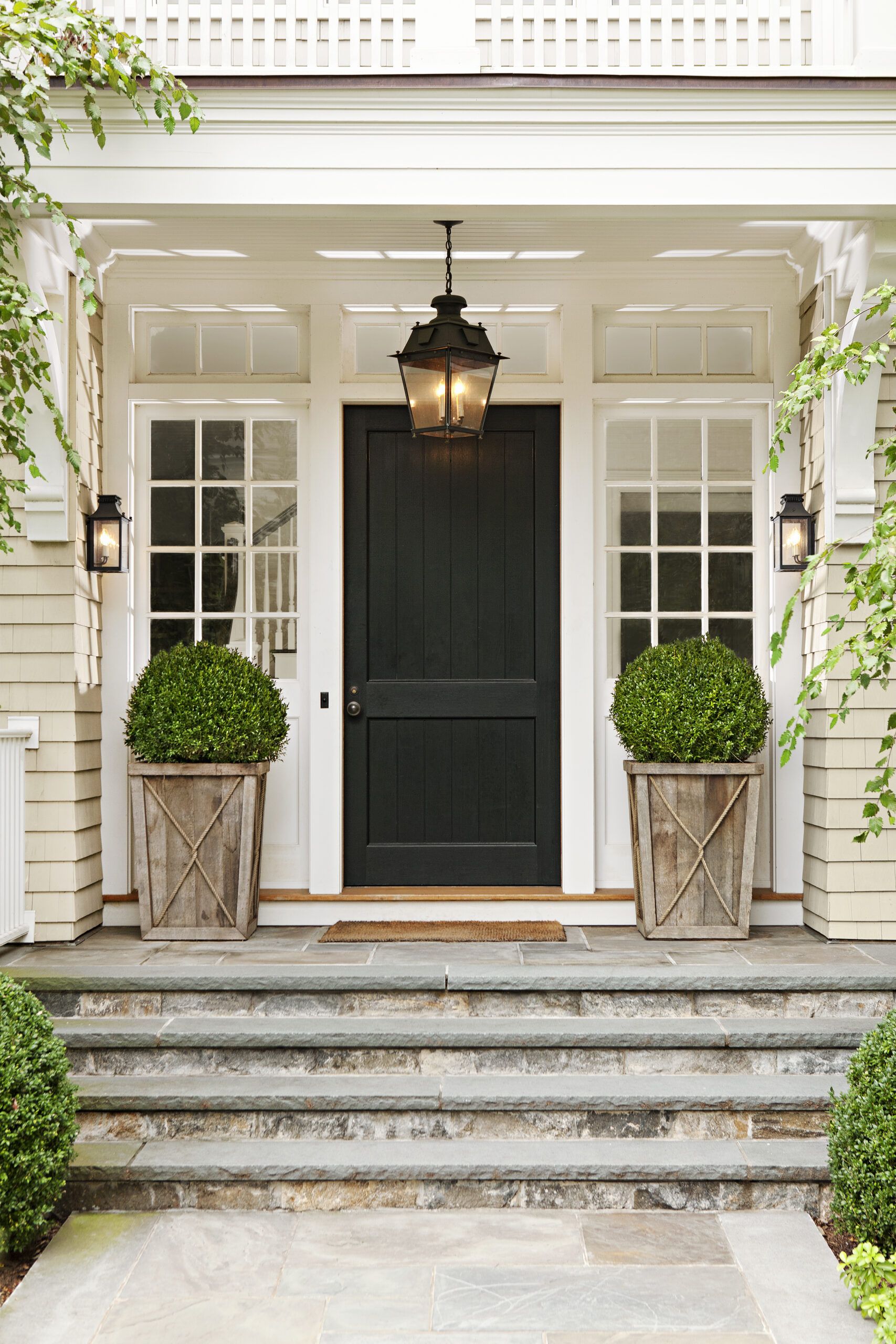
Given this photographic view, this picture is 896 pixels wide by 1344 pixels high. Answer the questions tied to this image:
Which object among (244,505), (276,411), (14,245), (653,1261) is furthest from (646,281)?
(653,1261)

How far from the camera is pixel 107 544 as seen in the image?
4230 mm

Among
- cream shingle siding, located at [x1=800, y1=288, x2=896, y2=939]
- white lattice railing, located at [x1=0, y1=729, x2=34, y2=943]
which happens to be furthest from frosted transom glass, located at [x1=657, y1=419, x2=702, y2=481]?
white lattice railing, located at [x1=0, y1=729, x2=34, y2=943]

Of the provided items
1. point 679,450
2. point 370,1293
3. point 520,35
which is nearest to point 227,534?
point 679,450

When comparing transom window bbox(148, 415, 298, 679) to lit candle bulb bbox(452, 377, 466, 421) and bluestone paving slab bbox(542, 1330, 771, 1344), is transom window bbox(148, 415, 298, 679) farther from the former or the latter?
bluestone paving slab bbox(542, 1330, 771, 1344)

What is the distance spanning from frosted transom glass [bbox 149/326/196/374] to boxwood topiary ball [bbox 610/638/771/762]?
2.28 meters

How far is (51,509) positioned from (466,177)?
1879mm

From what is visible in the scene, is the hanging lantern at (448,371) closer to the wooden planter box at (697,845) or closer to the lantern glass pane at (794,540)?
the lantern glass pane at (794,540)

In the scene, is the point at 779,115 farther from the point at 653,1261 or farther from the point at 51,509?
the point at 653,1261

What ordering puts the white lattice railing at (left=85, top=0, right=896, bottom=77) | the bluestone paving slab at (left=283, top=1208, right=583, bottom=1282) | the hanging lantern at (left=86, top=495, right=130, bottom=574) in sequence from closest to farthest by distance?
the bluestone paving slab at (left=283, top=1208, right=583, bottom=1282), the white lattice railing at (left=85, top=0, right=896, bottom=77), the hanging lantern at (left=86, top=495, right=130, bottom=574)

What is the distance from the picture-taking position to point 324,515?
4.49 m

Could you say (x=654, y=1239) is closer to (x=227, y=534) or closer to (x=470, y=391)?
(x=470, y=391)

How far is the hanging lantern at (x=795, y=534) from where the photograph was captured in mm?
4258

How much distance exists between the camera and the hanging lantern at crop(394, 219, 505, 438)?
395 centimetres

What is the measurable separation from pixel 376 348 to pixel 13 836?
240 centimetres
